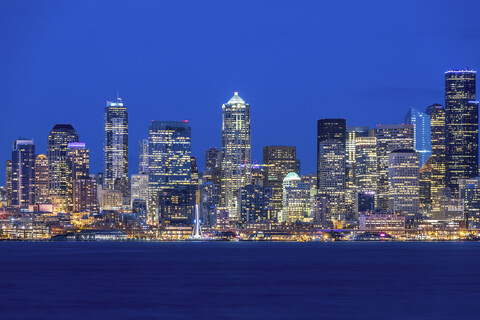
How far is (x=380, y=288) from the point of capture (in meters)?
100

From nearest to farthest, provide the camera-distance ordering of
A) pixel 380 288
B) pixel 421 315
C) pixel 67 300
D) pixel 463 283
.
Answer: pixel 421 315 < pixel 67 300 < pixel 380 288 < pixel 463 283

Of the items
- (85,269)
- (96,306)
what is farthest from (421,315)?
(85,269)

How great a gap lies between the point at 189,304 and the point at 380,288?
25.1m

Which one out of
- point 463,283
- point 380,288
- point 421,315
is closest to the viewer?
point 421,315

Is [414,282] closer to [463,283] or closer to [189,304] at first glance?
[463,283]

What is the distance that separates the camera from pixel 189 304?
8375 centimetres

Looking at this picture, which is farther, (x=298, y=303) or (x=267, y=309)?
(x=298, y=303)

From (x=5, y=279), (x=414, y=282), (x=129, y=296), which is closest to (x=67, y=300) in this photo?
(x=129, y=296)

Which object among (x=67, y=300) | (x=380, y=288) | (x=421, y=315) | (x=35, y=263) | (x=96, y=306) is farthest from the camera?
(x=35, y=263)

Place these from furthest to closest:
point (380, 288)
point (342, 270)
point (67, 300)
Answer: point (342, 270)
point (380, 288)
point (67, 300)

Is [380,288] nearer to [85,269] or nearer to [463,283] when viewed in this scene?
[463,283]

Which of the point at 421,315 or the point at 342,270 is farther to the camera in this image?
the point at 342,270

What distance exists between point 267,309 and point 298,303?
6612 millimetres

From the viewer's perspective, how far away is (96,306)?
81.2 meters
